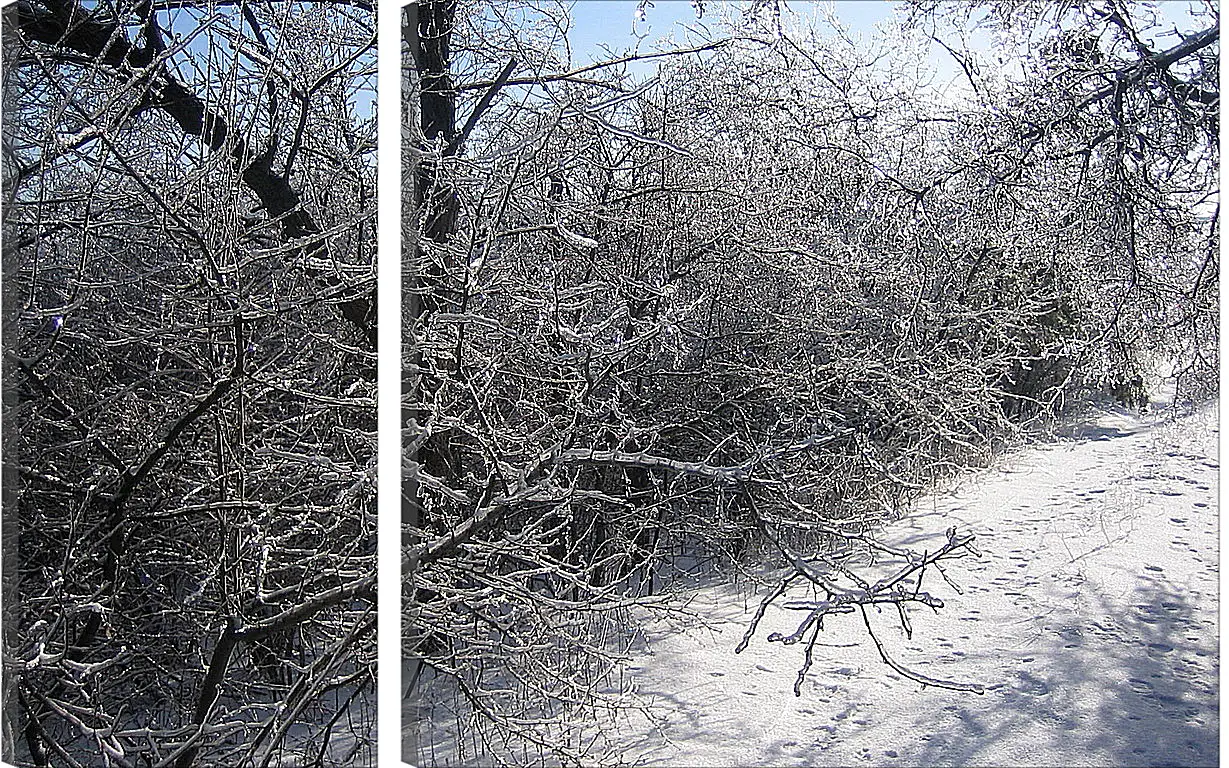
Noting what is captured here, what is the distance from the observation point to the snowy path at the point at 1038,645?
4.84 ft

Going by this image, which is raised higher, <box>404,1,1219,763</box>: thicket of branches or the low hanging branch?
<box>404,1,1219,763</box>: thicket of branches

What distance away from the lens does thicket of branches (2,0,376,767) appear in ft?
6.81

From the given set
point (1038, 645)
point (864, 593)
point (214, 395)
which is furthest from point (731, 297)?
point (214, 395)

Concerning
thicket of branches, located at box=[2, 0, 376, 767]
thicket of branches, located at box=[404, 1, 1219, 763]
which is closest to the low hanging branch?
thicket of branches, located at box=[404, 1, 1219, 763]

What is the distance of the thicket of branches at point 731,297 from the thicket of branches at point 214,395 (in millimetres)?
176

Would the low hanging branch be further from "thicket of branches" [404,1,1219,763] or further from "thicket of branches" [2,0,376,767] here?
"thicket of branches" [2,0,376,767]

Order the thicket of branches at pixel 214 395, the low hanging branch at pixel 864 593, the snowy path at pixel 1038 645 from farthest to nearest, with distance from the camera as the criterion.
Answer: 1. the thicket of branches at pixel 214 395
2. the low hanging branch at pixel 864 593
3. the snowy path at pixel 1038 645

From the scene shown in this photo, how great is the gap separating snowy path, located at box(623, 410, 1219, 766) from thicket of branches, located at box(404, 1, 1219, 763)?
83mm

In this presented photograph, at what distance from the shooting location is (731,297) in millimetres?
1864

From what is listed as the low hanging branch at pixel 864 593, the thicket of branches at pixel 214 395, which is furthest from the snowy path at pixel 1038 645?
the thicket of branches at pixel 214 395

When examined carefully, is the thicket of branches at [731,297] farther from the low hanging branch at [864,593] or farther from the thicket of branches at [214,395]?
the thicket of branches at [214,395]

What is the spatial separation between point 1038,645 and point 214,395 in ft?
5.57

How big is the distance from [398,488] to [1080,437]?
1.32 m

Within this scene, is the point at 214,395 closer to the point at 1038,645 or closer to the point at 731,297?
the point at 731,297
